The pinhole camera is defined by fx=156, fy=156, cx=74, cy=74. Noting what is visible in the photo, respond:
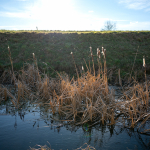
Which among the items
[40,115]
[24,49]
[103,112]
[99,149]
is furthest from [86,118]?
[24,49]

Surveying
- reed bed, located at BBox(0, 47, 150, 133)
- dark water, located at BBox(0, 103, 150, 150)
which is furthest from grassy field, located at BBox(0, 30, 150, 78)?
dark water, located at BBox(0, 103, 150, 150)

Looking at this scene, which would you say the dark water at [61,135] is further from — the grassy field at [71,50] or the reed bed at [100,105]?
the grassy field at [71,50]

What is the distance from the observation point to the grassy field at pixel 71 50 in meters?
9.81

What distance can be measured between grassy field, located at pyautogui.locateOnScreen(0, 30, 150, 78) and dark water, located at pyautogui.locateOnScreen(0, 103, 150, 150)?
5.00 meters

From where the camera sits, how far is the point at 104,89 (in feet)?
Result: 14.7

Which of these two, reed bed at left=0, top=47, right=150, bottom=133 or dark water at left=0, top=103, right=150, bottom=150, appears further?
reed bed at left=0, top=47, right=150, bottom=133

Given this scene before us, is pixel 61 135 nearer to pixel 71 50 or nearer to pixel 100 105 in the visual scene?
pixel 100 105

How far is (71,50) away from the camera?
12.5 metres

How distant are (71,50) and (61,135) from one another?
9716 mm

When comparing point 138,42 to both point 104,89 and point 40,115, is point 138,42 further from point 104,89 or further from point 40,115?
point 40,115

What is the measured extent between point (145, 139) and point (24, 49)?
36.1ft

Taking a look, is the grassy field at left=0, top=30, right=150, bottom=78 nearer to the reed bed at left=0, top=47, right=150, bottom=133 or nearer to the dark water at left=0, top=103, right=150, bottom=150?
the reed bed at left=0, top=47, right=150, bottom=133

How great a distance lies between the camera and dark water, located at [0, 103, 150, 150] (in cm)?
303

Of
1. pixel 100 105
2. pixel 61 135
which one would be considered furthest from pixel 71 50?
pixel 61 135
